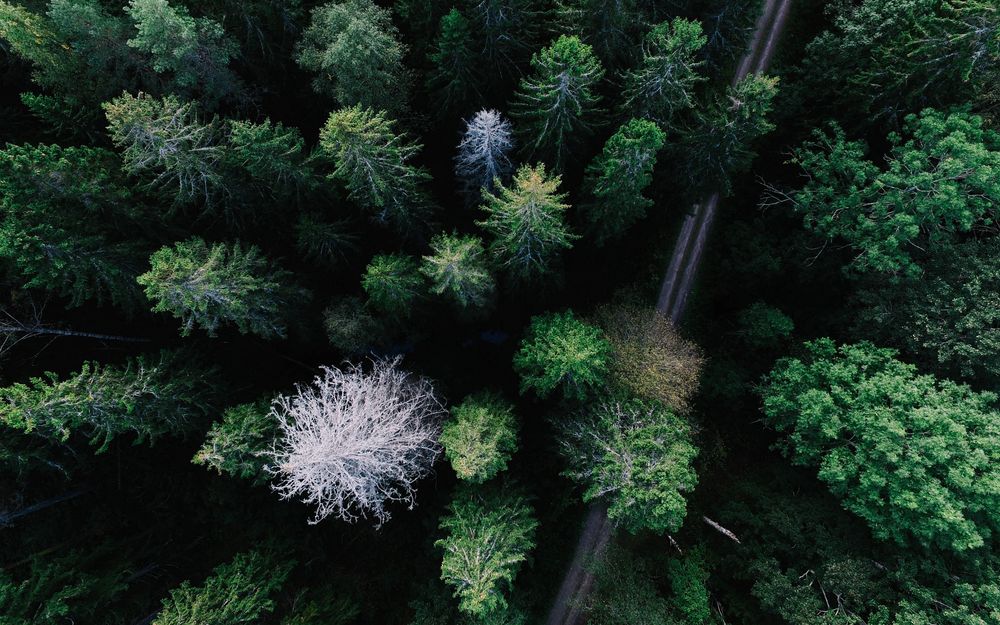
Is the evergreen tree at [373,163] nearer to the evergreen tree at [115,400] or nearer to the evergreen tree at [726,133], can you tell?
the evergreen tree at [115,400]

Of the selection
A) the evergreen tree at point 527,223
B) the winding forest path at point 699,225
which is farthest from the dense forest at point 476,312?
the winding forest path at point 699,225

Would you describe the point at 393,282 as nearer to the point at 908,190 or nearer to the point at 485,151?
the point at 485,151

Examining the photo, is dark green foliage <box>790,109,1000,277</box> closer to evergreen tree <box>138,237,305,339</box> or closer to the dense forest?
the dense forest

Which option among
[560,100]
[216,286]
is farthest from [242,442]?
[560,100]

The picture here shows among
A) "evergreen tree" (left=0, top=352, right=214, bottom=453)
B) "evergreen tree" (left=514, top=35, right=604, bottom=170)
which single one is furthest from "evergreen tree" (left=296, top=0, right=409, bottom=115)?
"evergreen tree" (left=0, top=352, right=214, bottom=453)

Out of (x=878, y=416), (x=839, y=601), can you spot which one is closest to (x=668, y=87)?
(x=878, y=416)

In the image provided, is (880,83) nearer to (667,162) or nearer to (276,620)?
(667,162)
